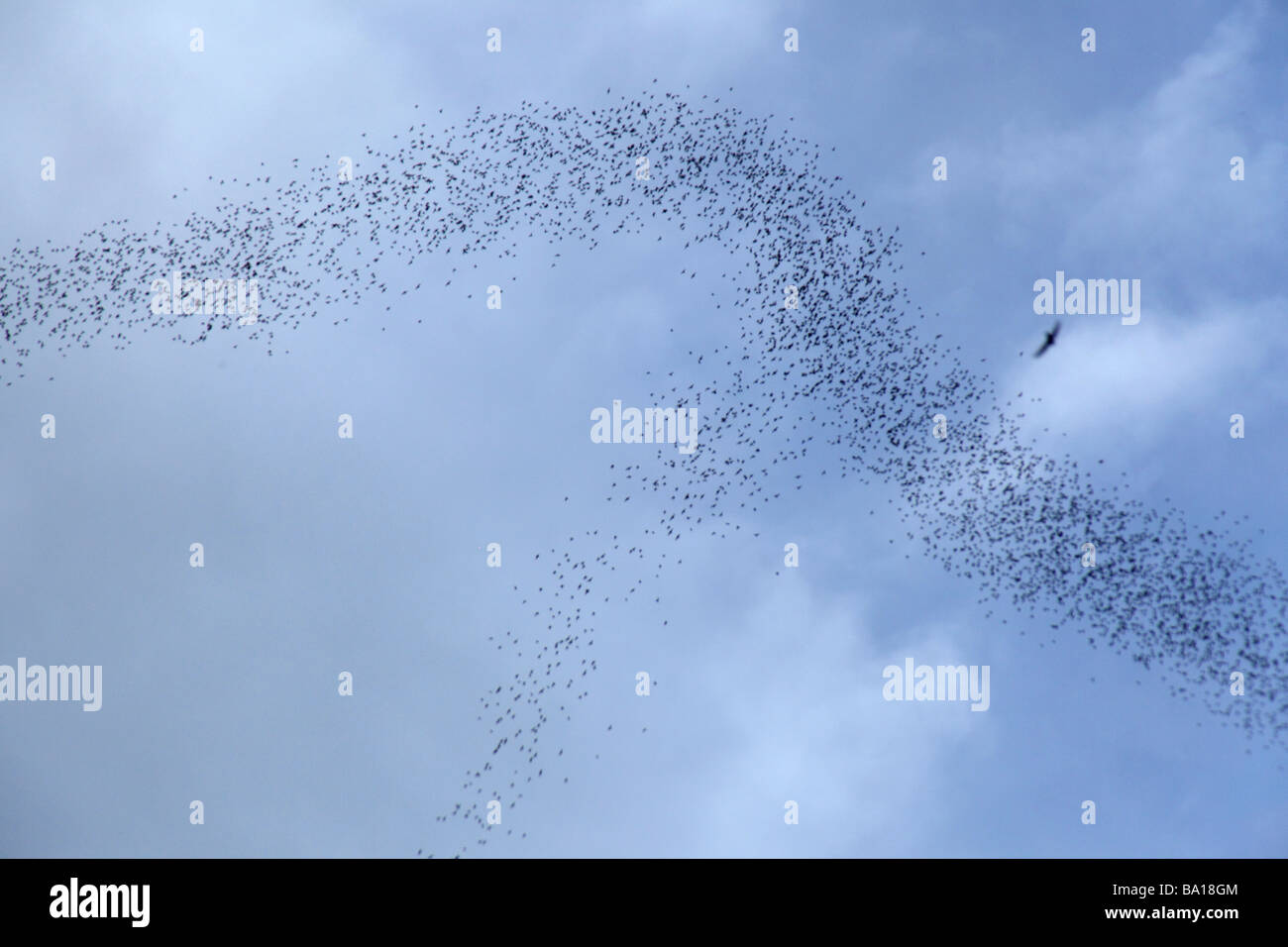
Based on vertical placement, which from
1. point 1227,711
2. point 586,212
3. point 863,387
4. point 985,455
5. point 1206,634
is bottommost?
point 1227,711

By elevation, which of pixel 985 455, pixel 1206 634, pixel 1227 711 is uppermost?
pixel 985 455

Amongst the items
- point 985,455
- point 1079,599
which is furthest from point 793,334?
point 1079,599

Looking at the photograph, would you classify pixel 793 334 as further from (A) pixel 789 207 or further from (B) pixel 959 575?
(B) pixel 959 575

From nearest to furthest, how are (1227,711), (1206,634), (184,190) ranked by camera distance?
(1227,711)
(1206,634)
(184,190)

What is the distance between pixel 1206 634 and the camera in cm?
3164

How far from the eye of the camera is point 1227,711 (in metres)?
29.5

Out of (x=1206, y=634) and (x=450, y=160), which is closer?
(x=1206, y=634)

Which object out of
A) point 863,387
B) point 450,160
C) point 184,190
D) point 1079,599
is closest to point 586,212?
point 450,160

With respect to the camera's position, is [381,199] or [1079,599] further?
[381,199]

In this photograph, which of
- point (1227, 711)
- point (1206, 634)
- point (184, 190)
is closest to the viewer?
point (1227, 711)

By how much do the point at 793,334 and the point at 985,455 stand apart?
6933 mm

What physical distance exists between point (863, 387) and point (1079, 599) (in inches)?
352

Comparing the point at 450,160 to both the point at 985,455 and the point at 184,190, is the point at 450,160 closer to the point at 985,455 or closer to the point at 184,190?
the point at 184,190

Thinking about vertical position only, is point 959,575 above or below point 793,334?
below
